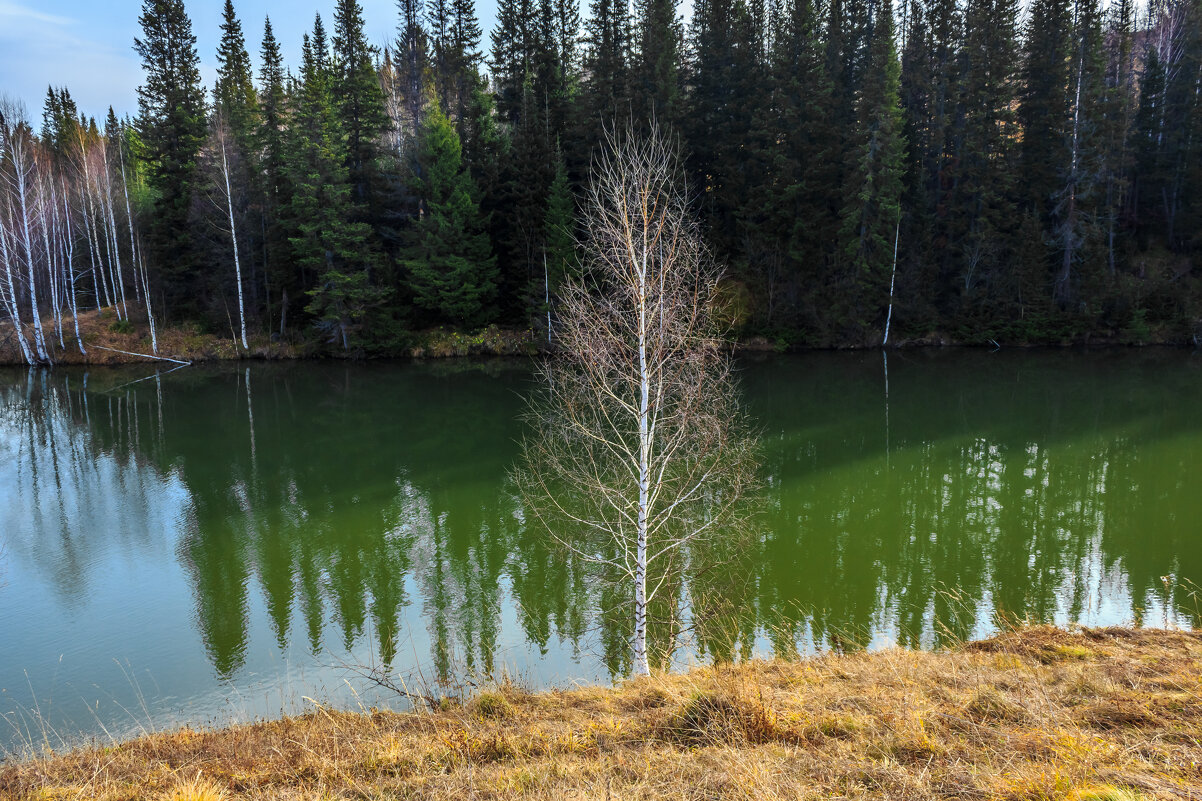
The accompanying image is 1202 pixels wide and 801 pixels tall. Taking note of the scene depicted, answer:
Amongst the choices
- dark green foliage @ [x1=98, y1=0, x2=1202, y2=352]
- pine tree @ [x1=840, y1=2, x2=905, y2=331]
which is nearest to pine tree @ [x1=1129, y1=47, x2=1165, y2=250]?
dark green foliage @ [x1=98, y1=0, x2=1202, y2=352]

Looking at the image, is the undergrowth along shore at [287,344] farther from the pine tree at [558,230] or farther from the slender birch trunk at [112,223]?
Answer: the pine tree at [558,230]

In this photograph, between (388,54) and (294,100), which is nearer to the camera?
(294,100)

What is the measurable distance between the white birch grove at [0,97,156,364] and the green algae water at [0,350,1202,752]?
12015 mm

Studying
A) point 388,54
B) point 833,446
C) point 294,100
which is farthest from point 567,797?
point 388,54

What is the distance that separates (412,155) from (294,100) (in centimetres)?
662

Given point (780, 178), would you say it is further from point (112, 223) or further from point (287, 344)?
point (112, 223)

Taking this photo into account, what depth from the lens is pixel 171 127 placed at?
3869 centimetres

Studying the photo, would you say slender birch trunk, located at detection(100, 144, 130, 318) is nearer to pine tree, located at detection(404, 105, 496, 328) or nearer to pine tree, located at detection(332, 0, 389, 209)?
pine tree, located at detection(332, 0, 389, 209)

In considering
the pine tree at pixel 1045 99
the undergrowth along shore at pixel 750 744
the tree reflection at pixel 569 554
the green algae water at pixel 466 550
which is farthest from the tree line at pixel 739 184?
the undergrowth along shore at pixel 750 744

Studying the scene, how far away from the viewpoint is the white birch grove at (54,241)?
33.4 m

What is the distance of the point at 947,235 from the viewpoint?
A: 124ft

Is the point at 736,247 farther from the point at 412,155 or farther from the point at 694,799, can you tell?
the point at 694,799

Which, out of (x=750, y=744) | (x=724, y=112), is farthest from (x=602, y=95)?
(x=750, y=744)

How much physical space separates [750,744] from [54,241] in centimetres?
4376
